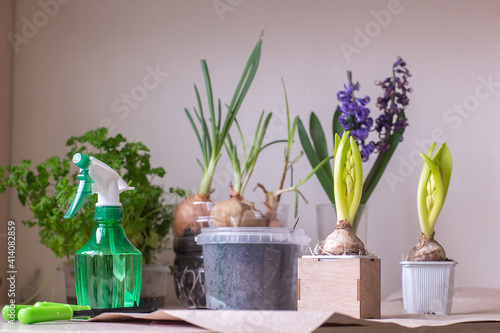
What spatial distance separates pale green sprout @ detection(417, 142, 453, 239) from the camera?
0.81m

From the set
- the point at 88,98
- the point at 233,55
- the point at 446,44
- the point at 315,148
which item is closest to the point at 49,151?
the point at 88,98

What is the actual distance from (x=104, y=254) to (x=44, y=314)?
14 centimetres

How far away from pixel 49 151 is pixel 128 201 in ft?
1.11

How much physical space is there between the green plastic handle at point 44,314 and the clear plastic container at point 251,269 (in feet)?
0.77

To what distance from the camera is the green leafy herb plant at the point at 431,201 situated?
0.79 metres

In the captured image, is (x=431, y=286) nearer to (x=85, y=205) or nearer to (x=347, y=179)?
(x=347, y=179)

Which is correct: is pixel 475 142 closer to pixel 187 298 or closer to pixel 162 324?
pixel 187 298

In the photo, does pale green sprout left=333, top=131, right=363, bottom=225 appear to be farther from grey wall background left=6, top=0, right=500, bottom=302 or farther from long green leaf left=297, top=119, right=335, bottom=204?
grey wall background left=6, top=0, right=500, bottom=302

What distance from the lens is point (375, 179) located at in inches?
43.6

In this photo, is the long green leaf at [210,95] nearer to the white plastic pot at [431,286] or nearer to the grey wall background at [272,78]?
the grey wall background at [272,78]

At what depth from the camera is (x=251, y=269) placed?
2.58 feet

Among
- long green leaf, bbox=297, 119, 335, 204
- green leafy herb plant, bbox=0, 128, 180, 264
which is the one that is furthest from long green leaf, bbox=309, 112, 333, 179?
green leafy herb plant, bbox=0, 128, 180, 264

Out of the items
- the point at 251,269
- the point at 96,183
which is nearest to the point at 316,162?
the point at 251,269

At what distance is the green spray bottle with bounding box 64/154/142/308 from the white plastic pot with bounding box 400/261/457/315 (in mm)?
377
